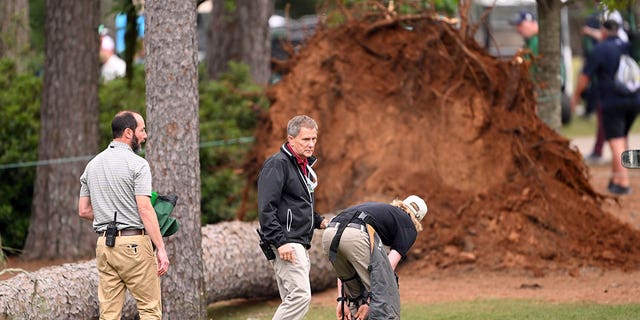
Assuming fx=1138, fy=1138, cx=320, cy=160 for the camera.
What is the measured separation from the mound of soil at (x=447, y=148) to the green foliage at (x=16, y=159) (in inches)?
107

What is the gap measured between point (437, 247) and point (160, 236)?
17.6ft

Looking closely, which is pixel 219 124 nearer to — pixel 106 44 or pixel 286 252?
pixel 286 252

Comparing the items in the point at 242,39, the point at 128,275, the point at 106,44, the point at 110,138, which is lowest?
the point at 128,275

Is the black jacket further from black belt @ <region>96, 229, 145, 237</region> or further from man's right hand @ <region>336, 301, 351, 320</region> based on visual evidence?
black belt @ <region>96, 229, 145, 237</region>

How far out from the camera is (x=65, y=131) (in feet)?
42.7

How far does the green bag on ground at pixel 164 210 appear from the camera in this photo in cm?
800

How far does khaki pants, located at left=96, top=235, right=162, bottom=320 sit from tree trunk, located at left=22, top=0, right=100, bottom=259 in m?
5.22

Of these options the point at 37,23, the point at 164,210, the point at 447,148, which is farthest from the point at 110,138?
the point at 37,23

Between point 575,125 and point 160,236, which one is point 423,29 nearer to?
point 160,236

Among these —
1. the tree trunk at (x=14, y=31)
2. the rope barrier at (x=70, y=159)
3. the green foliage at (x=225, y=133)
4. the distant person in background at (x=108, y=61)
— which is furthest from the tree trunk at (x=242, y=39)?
the rope barrier at (x=70, y=159)

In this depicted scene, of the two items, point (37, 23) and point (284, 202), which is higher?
point (37, 23)

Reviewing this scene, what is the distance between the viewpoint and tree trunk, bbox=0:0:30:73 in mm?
15867

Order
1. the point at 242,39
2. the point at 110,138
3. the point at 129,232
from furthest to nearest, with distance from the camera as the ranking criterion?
1. the point at 242,39
2. the point at 110,138
3. the point at 129,232

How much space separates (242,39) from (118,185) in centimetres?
1103
